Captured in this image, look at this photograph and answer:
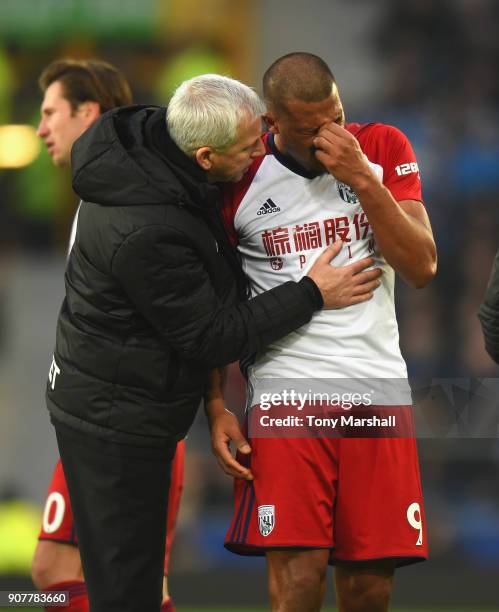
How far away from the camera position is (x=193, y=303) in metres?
Answer: 2.59

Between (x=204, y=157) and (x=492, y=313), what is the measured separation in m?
0.77

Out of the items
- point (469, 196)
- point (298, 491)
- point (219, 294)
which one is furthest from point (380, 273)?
point (469, 196)

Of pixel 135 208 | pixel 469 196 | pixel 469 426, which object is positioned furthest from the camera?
pixel 469 196

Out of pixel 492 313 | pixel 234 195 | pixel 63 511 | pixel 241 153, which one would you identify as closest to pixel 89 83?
pixel 234 195

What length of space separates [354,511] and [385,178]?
82 centimetres

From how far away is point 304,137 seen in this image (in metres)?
2.65

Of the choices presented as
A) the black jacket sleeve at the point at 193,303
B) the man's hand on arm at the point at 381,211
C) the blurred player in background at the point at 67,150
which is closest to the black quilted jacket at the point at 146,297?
the black jacket sleeve at the point at 193,303

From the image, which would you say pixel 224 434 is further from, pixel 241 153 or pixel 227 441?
pixel 241 153

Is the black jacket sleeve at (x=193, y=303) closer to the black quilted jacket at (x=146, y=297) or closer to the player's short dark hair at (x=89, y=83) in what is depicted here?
the black quilted jacket at (x=146, y=297)

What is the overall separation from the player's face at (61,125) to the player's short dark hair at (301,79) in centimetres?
108

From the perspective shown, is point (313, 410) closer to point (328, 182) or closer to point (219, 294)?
point (219, 294)

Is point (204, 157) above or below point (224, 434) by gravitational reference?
above

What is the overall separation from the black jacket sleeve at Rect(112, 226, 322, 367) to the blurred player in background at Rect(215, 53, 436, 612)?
124mm

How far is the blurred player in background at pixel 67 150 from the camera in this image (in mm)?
3246
